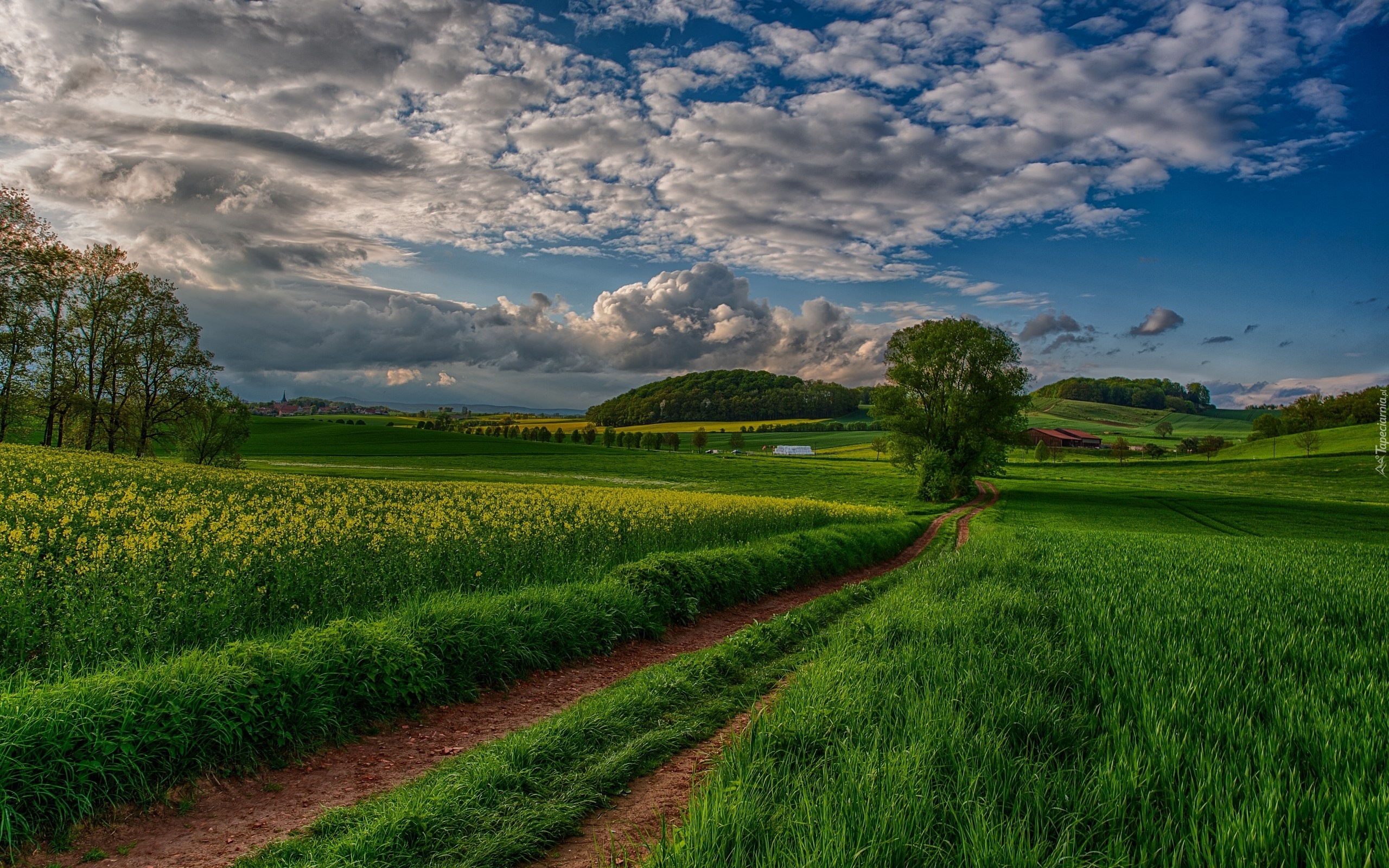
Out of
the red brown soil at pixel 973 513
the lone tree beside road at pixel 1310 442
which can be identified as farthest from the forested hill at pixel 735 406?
the red brown soil at pixel 973 513

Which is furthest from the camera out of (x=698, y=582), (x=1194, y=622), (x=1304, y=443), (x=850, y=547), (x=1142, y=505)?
(x=1304, y=443)

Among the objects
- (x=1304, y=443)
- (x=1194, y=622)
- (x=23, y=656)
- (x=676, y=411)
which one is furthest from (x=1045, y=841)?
(x=676, y=411)

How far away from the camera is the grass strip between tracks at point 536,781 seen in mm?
4234

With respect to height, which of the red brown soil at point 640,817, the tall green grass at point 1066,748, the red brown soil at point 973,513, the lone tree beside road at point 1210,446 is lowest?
the red brown soil at point 973,513

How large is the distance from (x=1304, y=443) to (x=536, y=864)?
383 ft

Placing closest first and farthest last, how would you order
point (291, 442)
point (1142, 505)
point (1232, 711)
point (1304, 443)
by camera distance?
point (1232, 711) < point (1142, 505) < point (1304, 443) < point (291, 442)

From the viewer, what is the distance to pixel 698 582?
12.5 metres

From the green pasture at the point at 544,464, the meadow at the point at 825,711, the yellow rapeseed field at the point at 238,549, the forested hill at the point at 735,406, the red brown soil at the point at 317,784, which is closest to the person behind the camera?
the meadow at the point at 825,711

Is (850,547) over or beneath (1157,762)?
beneath

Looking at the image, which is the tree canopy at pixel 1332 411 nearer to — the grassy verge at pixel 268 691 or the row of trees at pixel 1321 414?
the row of trees at pixel 1321 414

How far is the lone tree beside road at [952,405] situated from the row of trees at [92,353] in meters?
55.5

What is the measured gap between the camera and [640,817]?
4.75 metres

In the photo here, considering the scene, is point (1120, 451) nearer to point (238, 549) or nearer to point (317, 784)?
point (238, 549)

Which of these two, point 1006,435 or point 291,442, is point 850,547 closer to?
point 1006,435
